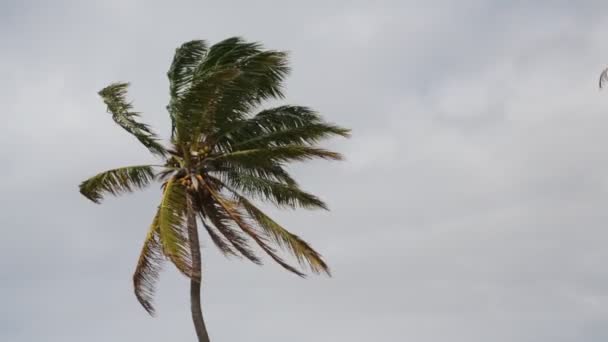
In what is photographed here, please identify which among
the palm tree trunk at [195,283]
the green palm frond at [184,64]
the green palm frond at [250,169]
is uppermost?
Result: the green palm frond at [184,64]

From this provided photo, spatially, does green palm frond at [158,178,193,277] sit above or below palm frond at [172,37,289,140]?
below

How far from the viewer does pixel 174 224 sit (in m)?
24.1

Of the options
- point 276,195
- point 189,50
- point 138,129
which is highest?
point 189,50

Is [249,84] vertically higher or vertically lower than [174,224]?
higher

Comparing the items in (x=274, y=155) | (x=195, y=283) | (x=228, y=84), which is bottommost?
(x=195, y=283)

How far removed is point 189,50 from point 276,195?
520cm

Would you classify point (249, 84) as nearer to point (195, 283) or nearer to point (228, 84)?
point (228, 84)

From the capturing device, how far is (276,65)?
26781 millimetres

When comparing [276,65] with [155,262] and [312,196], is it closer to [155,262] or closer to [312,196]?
[312,196]

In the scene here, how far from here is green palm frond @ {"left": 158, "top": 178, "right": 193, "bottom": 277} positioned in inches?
901

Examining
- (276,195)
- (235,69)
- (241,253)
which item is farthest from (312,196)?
(235,69)

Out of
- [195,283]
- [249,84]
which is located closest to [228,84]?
[249,84]

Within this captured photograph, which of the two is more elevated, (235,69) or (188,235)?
(235,69)

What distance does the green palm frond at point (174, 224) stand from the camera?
75.0ft
